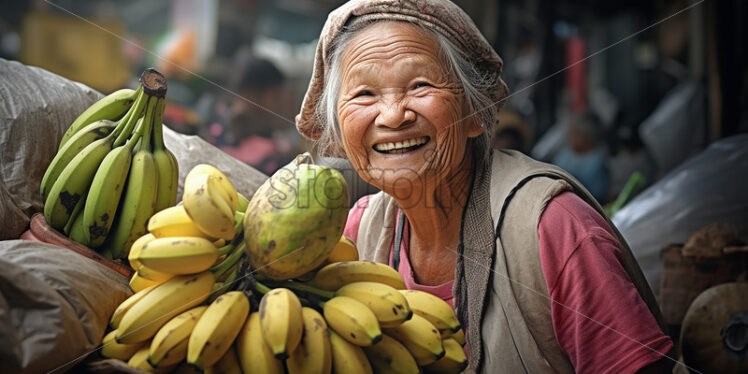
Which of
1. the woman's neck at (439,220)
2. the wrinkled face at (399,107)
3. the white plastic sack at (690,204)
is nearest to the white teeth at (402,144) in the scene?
the wrinkled face at (399,107)

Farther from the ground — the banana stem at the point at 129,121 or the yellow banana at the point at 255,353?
the banana stem at the point at 129,121

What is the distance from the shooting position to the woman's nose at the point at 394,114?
3.99 feet

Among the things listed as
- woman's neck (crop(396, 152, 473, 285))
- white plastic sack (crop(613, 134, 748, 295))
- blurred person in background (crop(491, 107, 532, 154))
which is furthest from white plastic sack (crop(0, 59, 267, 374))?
white plastic sack (crop(613, 134, 748, 295))

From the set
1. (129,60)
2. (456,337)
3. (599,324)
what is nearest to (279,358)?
(456,337)

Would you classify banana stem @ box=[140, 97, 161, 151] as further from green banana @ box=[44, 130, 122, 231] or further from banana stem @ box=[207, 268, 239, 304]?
banana stem @ box=[207, 268, 239, 304]

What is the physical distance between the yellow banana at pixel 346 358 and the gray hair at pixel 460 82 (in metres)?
0.58

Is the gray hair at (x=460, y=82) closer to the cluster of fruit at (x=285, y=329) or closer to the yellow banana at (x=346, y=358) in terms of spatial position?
the cluster of fruit at (x=285, y=329)

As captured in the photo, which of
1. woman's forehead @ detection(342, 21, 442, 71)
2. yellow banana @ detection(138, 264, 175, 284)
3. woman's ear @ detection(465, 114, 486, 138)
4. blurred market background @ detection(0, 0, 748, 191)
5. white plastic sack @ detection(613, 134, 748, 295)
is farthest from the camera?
white plastic sack @ detection(613, 134, 748, 295)

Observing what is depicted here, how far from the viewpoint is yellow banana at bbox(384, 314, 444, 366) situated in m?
1.02

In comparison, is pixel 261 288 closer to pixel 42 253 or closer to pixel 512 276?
pixel 42 253

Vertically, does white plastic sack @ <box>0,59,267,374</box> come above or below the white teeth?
below

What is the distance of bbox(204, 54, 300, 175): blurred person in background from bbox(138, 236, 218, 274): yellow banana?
567mm

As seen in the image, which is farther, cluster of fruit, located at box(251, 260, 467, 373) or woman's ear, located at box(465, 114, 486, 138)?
woman's ear, located at box(465, 114, 486, 138)

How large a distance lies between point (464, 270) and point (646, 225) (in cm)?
106
